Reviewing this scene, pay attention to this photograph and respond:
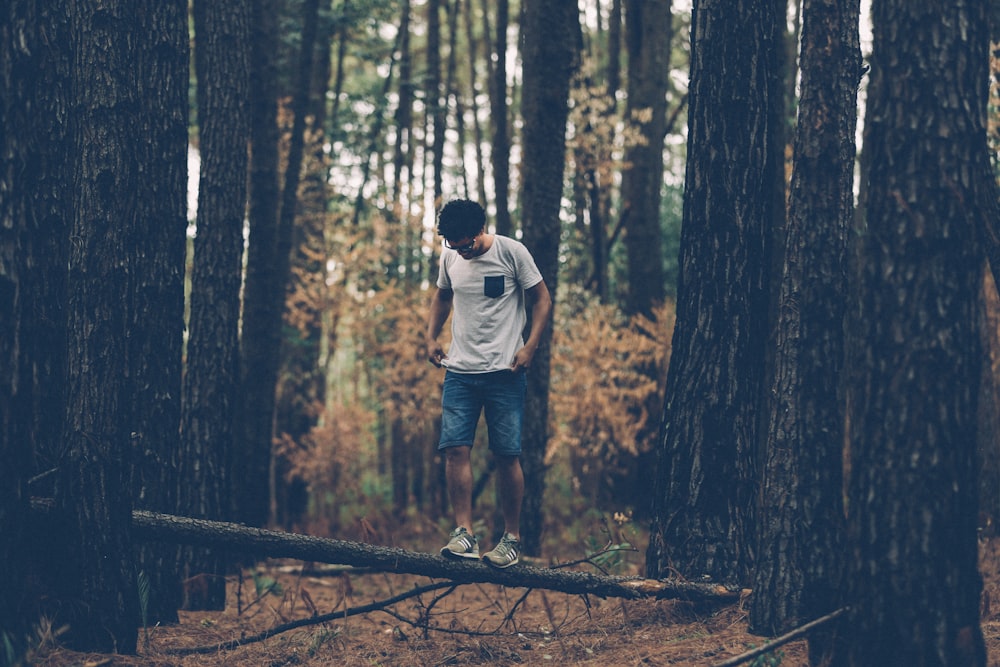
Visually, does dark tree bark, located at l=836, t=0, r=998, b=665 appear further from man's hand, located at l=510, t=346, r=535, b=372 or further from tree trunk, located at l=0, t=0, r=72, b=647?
tree trunk, located at l=0, t=0, r=72, b=647

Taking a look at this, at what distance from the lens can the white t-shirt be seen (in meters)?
6.36

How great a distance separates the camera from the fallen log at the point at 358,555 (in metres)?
5.84

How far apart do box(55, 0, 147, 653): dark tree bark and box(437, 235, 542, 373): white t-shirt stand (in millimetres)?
2029

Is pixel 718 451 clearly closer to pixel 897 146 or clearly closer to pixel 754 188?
pixel 754 188

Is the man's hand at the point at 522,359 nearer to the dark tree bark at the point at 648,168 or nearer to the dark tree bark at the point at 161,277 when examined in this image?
the dark tree bark at the point at 161,277

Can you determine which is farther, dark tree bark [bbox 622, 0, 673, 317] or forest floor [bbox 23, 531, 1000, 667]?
dark tree bark [bbox 622, 0, 673, 317]

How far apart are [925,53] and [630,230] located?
1172 centimetres

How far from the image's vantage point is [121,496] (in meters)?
5.42

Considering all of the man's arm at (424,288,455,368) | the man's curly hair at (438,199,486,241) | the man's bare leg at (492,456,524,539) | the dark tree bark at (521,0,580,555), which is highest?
the dark tree bark at (521,0,580,555)

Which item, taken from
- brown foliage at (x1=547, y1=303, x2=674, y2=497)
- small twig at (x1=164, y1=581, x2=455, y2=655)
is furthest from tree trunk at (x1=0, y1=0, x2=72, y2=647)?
brown foliage at (x1=547, y1=303, x2=674, y2=497)

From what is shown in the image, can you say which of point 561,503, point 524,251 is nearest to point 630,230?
point 561,503

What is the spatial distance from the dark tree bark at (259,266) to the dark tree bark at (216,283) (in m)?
2.52

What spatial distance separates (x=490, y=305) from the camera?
640 cm

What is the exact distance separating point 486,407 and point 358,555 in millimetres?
1283
